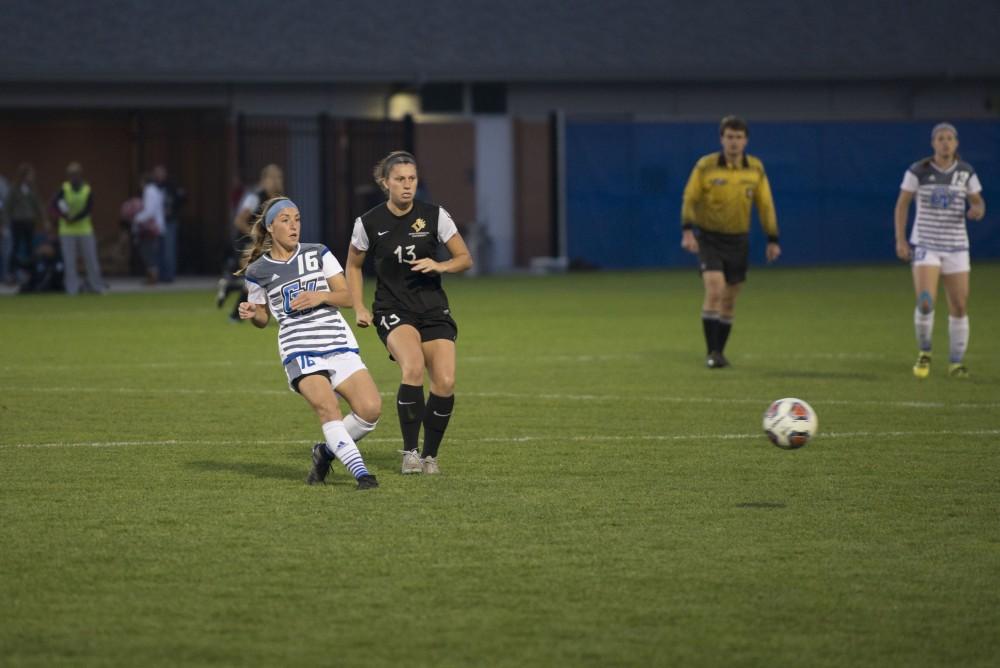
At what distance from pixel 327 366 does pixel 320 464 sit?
58cm

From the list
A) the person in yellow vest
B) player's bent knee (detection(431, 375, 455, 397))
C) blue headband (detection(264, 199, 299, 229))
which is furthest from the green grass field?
the person in yellow vest

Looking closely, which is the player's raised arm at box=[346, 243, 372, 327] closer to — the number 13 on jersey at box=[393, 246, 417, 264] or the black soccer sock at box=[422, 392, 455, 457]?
the number 13 on jersey at box=[393, 246, 417, 264]

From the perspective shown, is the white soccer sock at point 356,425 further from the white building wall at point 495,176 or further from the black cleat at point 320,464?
the white building wall at point 495,176

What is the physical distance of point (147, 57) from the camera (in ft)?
120

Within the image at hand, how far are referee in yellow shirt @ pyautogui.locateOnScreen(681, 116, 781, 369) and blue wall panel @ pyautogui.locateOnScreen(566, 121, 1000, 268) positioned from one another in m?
20.4

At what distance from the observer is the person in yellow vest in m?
30.1

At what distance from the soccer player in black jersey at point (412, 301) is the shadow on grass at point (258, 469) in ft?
2.15

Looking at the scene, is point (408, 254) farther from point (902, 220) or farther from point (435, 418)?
point (902, 220)

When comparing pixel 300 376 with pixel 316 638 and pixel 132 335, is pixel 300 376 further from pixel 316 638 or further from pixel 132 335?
pixel 132 335

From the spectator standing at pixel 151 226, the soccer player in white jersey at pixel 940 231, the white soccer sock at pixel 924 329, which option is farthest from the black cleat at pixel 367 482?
the spectator standing at pixel 151 226

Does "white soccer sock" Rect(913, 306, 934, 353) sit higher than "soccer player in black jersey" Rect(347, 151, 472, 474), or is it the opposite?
"soccer player in black jersey" Rect(347, 151, 472, 474)

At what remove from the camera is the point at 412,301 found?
11.2m

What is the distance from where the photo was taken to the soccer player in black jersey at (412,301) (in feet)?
36.3

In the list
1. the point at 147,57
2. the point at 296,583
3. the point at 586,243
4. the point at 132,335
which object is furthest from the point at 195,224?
the point at 296,583
